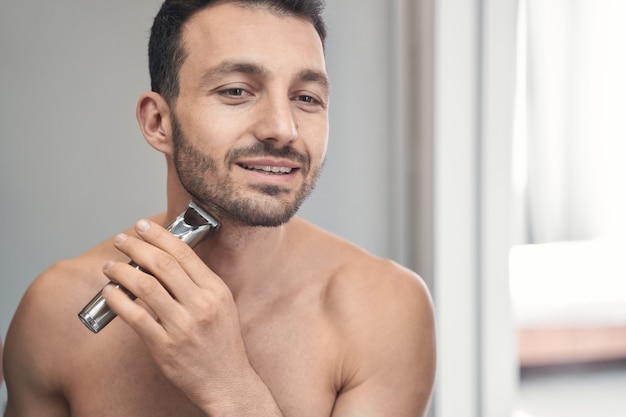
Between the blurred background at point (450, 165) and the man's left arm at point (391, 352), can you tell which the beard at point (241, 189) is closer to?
the man's left arm at point (391, 352)

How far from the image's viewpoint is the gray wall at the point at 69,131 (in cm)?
129

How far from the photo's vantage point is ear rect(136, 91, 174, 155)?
1.08 m

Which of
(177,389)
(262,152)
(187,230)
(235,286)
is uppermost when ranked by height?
(262,152)

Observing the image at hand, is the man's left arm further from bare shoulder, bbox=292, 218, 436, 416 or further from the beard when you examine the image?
the beard

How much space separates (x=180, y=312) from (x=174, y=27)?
46 cm

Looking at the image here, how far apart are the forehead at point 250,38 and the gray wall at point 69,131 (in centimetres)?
34

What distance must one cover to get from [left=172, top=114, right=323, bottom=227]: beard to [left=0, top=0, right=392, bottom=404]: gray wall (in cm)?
36

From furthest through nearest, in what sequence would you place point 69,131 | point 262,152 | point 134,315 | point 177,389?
point 69,131 → point 177,389 → point 262,152 → point 134,315

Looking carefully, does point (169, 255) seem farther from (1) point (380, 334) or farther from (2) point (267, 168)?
(1) point (380, 334)

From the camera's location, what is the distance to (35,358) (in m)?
1.10

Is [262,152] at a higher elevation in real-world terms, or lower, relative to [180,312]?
higher

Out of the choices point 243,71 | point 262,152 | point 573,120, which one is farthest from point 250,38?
point 573,120

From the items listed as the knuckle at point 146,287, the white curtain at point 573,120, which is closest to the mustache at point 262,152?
the knuckle at point 146,287

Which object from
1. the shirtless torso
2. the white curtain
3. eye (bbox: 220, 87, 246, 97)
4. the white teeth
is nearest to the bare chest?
the shirtless torso
